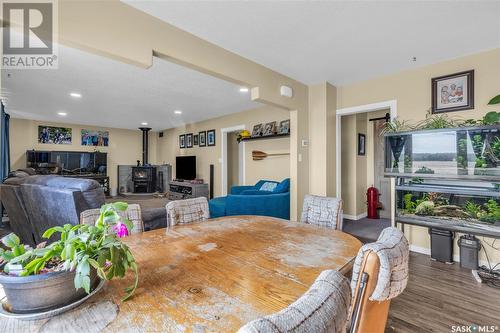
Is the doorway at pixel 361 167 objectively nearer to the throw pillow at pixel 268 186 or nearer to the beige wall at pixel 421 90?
the beige wall at pixel 421 90

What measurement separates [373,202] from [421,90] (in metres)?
2.56

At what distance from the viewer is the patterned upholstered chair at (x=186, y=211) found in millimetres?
1821

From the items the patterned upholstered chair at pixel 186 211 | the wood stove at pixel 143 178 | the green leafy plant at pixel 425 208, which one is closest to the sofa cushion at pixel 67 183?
the patterned upholstered chair at pixel 186 211

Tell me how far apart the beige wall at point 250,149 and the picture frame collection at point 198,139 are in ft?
0.36

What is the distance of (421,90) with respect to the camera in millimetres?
3287

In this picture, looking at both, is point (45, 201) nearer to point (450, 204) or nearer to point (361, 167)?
point (450, 204)

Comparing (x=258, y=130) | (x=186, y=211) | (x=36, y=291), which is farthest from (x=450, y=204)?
(x=36, y=291)

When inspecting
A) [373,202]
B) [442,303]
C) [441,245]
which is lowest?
[442,303]

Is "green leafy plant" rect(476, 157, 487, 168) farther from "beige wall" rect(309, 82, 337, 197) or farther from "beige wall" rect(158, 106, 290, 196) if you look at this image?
"beige wall" rect(158, 106, 290, 196)

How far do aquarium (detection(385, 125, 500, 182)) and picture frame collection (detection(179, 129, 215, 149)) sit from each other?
4.66 meters

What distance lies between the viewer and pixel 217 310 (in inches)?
28.9

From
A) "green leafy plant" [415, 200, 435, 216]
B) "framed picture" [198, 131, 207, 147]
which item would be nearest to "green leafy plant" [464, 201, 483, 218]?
"green leafy plant" [415, 200, 435, 216]

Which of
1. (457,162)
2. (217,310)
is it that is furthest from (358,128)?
(217,310)

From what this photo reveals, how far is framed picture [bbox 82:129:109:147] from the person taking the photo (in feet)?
25.4
